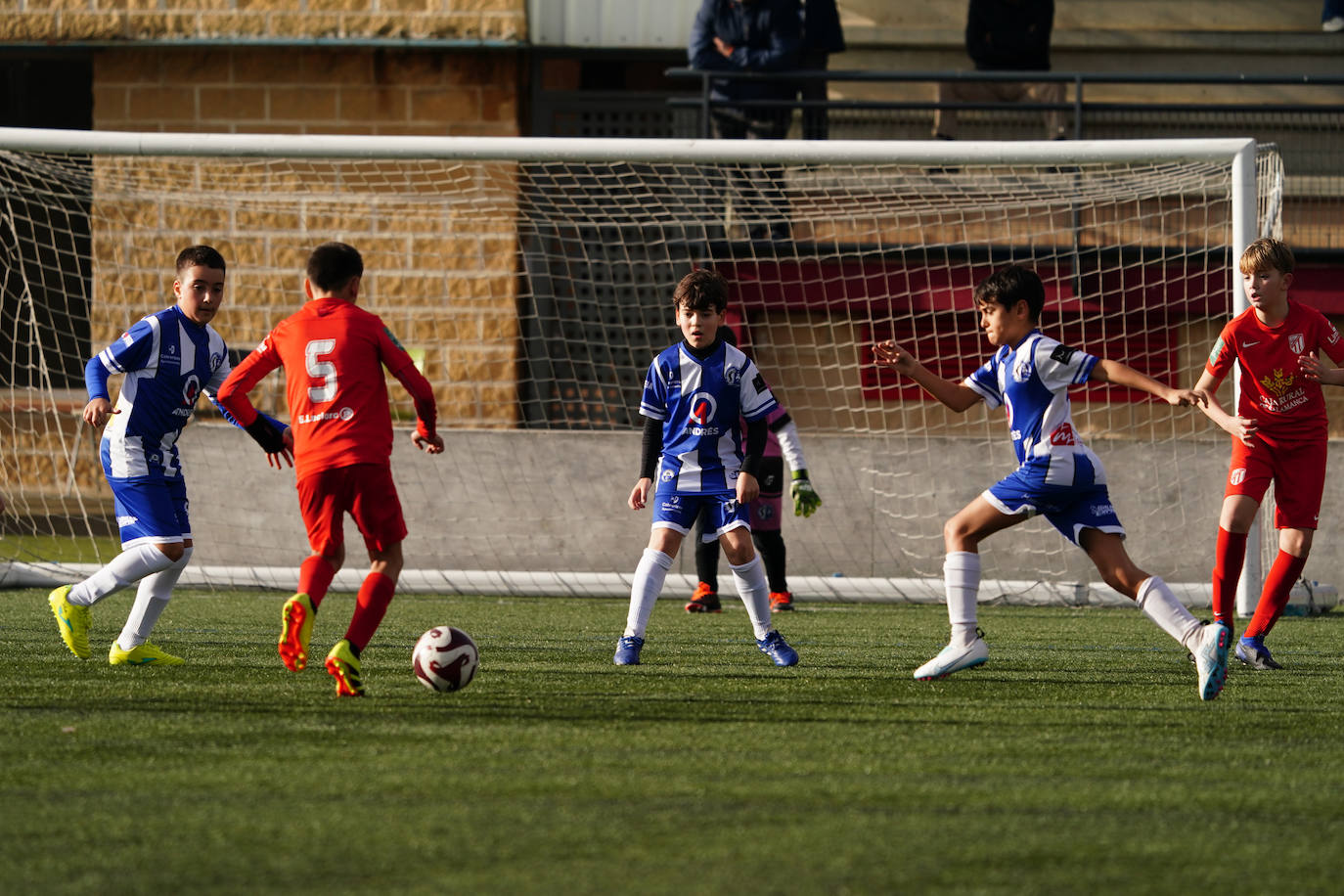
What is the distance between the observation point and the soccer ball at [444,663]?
4941mm

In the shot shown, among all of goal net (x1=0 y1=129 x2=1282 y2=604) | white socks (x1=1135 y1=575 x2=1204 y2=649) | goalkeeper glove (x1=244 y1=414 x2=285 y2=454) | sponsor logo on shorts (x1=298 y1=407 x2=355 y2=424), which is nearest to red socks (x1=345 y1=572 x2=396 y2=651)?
sponsor logo on shorts (x1=298 y1=407 x2=355 y2=424)

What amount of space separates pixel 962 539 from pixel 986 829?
95.8 inches

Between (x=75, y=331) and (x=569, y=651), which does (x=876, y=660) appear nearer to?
(x=569, y=651)

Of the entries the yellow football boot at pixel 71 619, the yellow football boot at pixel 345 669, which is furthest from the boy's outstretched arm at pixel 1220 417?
the yellow football boot at pixel 71 619

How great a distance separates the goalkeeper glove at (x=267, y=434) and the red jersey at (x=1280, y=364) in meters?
3.60

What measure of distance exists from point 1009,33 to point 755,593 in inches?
287

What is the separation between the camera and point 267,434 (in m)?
5.40

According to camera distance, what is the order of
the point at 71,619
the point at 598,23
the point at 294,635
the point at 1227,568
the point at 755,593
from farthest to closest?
1. the point at 598,23
2. the point at 1227,568
3. the point at 755,593
4. the point at 71,619
5. the point at 294,635

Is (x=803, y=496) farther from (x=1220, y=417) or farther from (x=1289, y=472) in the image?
(x=1289, y=472)

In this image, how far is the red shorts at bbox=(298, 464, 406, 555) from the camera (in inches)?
196

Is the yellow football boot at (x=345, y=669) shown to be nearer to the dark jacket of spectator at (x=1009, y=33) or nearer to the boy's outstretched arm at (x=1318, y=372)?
the boy's outstretched arm at (x=1318, y=372)

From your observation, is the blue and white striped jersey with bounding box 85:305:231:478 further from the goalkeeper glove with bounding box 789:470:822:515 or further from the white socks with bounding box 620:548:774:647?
the goalkeeper glove with bounding box 789:470:822:515

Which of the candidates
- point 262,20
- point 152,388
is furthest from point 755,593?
point 262,20

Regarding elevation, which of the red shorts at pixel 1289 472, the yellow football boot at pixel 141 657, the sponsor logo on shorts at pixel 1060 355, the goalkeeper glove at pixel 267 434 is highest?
the sponsor logo on shorts at pixel 1060 355
